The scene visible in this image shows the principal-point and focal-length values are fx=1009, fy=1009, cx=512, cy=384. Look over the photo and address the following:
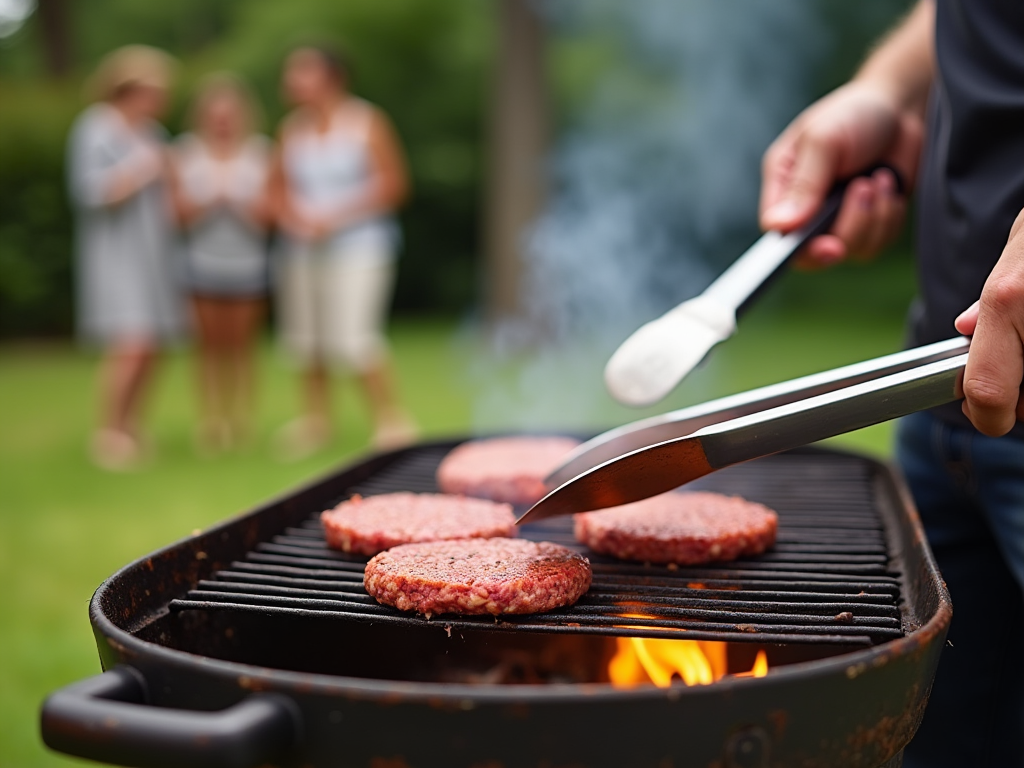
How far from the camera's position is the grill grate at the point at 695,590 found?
154 cm

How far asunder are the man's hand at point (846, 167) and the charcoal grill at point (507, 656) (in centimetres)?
59

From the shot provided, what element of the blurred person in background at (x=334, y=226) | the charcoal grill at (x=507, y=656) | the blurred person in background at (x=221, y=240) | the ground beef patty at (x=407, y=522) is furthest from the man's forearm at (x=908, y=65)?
the blurred person in background at (x=221, y=240)

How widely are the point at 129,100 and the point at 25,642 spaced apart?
4.33 meters

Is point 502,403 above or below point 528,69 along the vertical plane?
below

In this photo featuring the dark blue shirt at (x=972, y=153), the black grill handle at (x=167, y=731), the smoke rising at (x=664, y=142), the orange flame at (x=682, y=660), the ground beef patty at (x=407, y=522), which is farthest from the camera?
the smoke rising at (x=664, y=142)

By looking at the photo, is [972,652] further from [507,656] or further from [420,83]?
[420,83]

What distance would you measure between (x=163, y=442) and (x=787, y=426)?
6.57 m

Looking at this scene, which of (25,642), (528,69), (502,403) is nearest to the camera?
(25,642)

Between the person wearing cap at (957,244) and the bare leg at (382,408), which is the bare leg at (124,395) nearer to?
the bare leg at (382,408)

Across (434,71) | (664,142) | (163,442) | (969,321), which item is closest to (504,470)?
(969,321)

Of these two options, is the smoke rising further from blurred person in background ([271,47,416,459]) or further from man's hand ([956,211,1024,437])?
man's hand ([956,211,1024,437])

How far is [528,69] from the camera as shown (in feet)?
37.2

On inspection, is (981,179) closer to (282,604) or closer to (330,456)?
(282,604)

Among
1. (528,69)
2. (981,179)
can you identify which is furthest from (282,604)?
(528,69)
